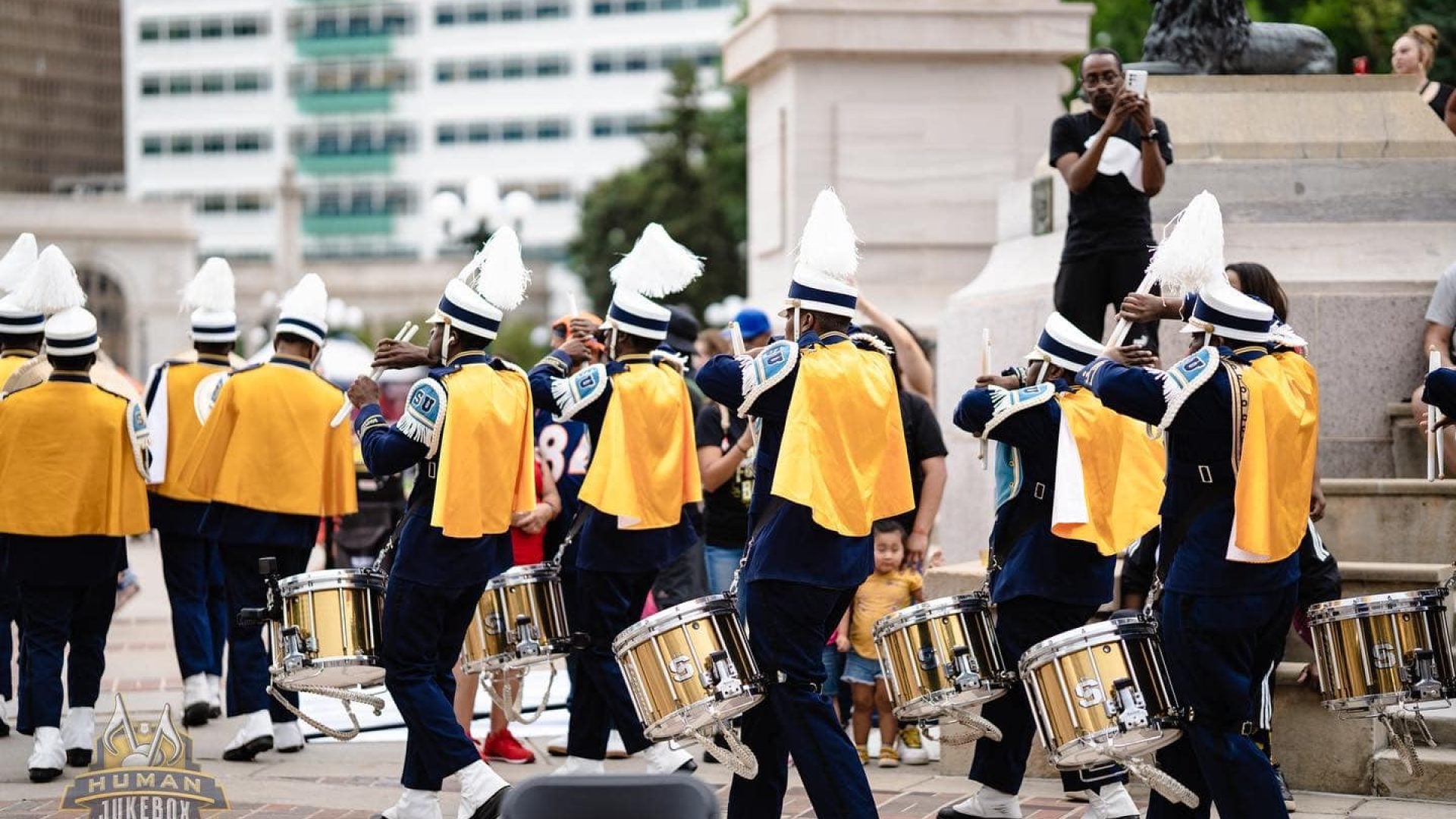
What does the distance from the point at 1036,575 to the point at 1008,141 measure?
9.96 metres

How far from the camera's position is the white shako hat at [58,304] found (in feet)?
33.2

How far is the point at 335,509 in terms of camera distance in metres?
10.9

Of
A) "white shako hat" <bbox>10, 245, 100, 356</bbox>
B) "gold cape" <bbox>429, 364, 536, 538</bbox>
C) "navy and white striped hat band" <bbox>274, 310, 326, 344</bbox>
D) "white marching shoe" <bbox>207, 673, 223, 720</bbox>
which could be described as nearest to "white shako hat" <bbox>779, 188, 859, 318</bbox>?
"gold cape" <bbox>429, 364, 536, 538</bbox>

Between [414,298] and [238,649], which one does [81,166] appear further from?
[238,649]

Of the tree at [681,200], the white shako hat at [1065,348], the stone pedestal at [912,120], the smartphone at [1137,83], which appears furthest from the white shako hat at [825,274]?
the tree at [681,200]

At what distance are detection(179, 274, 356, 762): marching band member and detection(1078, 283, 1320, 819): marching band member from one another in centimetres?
464

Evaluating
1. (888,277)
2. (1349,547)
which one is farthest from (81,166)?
(1349,547)

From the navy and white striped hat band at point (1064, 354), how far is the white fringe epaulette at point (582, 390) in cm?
188

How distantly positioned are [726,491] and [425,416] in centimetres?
257

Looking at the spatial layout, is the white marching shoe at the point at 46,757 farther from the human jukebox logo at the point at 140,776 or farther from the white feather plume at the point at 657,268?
the white feather plume at the point at 657,268

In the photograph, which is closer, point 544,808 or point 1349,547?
point 544,808

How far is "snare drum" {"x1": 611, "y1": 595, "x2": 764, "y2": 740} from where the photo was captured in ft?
24.8

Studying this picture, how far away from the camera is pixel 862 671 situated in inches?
399

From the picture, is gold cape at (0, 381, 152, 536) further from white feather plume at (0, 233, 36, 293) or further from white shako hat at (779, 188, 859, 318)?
white shako hat at (779, 188, 859, 318)
